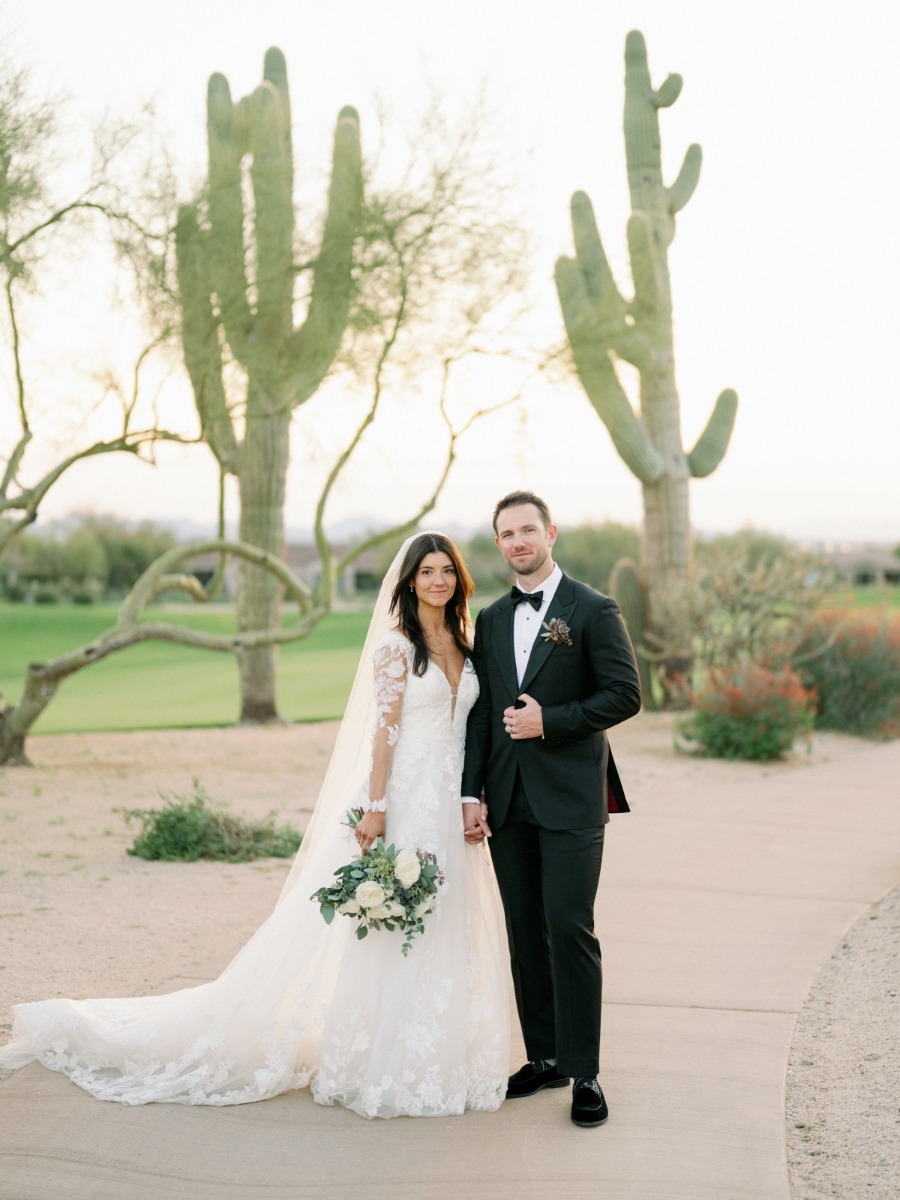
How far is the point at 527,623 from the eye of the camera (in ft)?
15.7

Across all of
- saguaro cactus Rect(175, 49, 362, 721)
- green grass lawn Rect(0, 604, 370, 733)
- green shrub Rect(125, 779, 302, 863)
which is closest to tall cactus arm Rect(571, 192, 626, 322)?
saguaro cactus Rect(175, 49, 362, 721)

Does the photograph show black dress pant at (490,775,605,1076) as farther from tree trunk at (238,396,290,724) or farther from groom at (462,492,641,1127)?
tree trunk at (238,396,290,724)

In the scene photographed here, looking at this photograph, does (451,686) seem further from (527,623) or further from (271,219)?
(271,219)

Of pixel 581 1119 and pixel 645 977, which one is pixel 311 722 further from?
pixel 581 1119

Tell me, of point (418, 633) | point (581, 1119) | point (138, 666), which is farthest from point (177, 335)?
point (138, 666)

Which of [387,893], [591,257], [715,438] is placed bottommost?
[387,893]

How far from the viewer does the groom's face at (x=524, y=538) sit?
4.71 m

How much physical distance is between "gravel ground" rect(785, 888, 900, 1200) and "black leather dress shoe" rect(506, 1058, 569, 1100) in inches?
33.5

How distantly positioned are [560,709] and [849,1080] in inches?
73.7

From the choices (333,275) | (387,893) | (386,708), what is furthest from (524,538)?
(333,275)

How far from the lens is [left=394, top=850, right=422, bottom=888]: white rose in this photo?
4559 mm

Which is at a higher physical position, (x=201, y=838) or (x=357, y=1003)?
(x=357, y=1003)

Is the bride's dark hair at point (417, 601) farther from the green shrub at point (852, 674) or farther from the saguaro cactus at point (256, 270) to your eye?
the green shrub at point (852, 674)

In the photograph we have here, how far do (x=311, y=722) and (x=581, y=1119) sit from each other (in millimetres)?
15257
